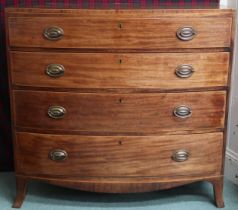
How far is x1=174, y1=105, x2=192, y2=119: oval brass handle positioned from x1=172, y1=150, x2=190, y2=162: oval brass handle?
0.57 ft

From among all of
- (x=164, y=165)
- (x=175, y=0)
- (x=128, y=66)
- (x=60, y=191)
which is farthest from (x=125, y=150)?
(x=175, y=0)

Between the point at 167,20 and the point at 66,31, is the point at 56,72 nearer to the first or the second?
the point at 66,31

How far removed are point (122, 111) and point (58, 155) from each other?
378 mm

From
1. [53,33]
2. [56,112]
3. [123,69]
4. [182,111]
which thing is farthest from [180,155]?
[53,33]

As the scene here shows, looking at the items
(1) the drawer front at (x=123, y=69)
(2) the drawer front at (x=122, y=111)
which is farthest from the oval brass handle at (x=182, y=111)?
Result: (1) the drawer front at (x=123, y=69)

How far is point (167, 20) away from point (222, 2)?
30.2 inches

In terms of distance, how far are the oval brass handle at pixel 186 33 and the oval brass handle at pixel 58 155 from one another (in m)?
0.76

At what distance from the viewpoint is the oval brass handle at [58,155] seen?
197 cm

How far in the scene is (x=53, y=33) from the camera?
1808mm

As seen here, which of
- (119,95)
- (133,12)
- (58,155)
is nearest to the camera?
(133,12)

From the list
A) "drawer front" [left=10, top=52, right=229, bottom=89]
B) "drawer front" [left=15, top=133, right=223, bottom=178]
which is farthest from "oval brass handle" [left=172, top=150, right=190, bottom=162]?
"drawer front" [left=10, top=52, right=229, bottom=89]

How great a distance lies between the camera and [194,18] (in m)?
1.79

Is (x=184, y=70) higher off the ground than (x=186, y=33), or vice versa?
(x=186, y=33)

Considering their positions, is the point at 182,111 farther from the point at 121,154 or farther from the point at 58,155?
the point at 58,155
